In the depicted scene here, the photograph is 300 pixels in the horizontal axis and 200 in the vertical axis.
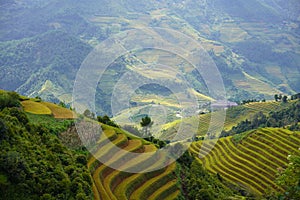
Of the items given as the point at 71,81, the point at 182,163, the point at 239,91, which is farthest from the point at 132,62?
the point at 182,163

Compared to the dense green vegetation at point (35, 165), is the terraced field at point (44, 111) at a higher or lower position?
lower

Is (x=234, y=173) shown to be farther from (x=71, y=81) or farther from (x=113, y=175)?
(x=71, y=81)

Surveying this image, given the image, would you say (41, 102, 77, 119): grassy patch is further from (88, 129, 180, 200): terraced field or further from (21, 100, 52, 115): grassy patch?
(88, 129, 180, 200): terraced field

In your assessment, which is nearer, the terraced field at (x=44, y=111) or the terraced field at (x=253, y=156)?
the terraced field at (x=44, y=111)

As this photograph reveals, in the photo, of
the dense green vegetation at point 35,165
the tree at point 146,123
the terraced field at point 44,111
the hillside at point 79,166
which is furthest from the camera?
the tree at point 146,123

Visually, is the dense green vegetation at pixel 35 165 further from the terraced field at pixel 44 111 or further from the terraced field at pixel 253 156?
the terraced field at pixel 253 156

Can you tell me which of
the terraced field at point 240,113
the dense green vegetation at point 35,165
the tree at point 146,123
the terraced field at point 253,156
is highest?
the dense green vegetation at point 35,165

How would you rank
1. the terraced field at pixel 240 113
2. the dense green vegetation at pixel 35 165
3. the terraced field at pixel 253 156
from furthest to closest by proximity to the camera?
the terraced field at pixel 240 113 → the terraced field at pixel 253 156 → the dense green vegetation at pixel 35 165

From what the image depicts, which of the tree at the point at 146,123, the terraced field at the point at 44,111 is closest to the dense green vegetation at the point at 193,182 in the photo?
the tree at the point at 146,123
